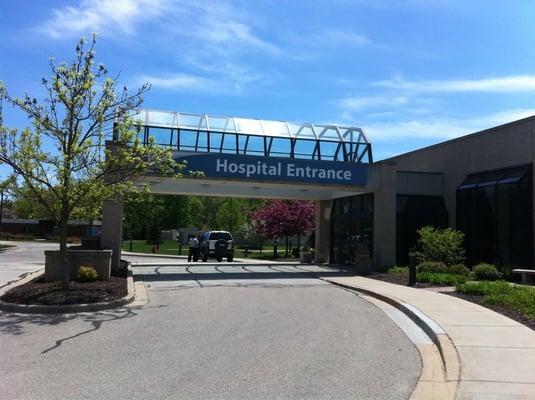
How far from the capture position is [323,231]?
31266 mm

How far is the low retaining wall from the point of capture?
16.4m

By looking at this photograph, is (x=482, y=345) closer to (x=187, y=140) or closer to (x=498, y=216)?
(x=498, y=216)

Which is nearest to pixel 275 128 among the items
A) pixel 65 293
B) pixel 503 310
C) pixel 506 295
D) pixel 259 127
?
pixel 259 127

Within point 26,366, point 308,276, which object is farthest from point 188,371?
point 308,276

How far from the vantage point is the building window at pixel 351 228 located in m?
25.9

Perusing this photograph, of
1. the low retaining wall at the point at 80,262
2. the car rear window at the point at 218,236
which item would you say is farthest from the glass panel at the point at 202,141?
the car rear window at the point at 218,236

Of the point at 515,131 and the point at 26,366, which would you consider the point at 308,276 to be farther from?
the point at 26,366

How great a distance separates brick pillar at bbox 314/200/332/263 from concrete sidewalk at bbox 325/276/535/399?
16.2 metres

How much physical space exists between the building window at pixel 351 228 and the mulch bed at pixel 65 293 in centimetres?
1130

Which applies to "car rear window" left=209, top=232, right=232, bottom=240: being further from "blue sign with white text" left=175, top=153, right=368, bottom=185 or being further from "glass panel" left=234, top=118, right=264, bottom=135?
"blue sign with white text" left=175, top=153, right=368, bottom=185

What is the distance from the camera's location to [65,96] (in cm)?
1349

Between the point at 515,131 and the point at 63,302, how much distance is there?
17.7m

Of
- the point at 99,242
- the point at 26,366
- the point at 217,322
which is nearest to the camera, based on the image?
the point at 26,366

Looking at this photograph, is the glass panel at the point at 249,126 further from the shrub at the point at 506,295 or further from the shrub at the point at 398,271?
the shrub at the point at 506,295
